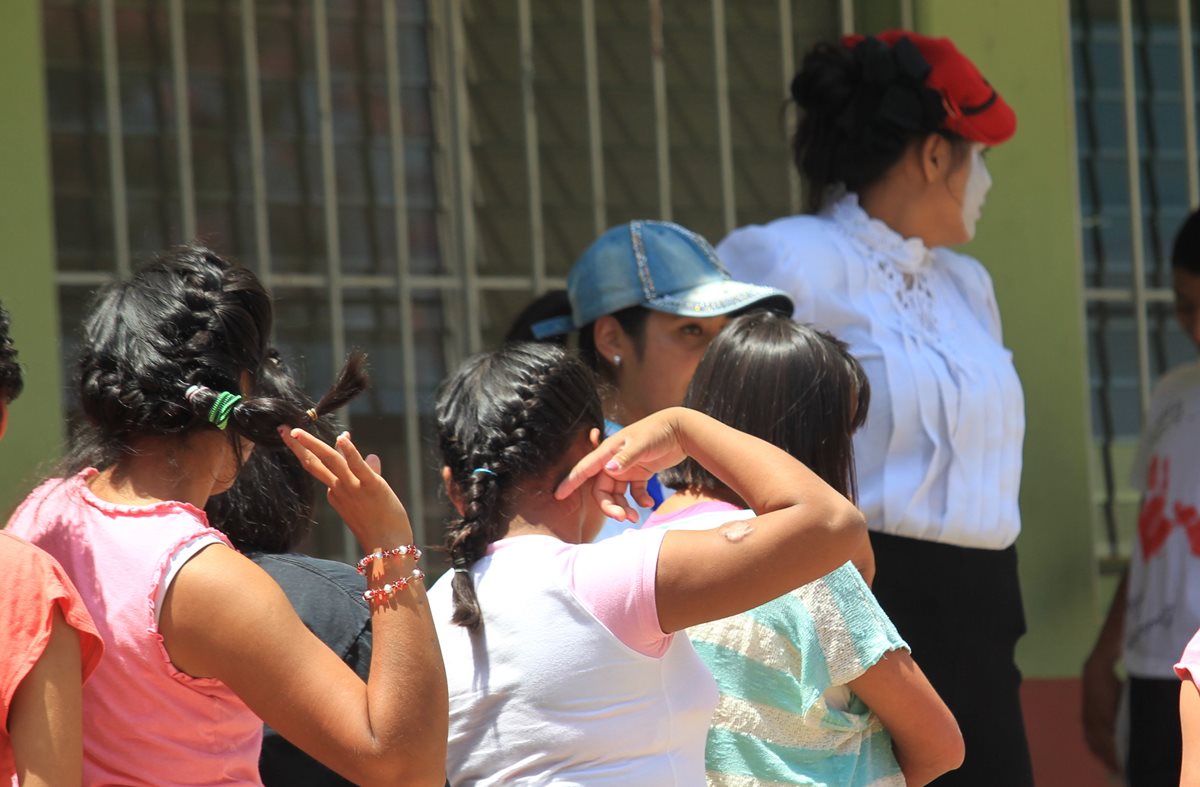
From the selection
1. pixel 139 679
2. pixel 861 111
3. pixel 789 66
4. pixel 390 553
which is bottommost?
pixel 139 679

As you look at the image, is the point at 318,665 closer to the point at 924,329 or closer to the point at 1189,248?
the point at 924,329

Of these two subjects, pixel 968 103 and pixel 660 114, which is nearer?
pixel 968 103

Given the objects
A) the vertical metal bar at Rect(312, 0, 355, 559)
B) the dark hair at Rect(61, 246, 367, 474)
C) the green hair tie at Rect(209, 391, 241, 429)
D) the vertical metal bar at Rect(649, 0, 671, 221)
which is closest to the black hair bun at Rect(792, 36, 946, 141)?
the vertical metal bar at Rect(649, 0, 671, 221)

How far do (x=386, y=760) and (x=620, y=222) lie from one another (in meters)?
2.60

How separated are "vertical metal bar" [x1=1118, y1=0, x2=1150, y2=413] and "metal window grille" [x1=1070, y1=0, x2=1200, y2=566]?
4cm

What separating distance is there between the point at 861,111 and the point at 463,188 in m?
0.98

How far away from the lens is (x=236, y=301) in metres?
1.73

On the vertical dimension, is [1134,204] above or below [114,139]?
below

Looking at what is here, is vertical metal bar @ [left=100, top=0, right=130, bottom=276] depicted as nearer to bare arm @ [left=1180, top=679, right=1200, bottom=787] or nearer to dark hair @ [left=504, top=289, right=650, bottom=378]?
dark hair @ [left=504, top=289, right=650, bottom=378]

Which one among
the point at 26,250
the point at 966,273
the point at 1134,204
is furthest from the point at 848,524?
the point at 1134,204

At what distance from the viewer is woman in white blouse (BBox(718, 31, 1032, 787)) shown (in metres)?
2.85

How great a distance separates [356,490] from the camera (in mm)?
1677

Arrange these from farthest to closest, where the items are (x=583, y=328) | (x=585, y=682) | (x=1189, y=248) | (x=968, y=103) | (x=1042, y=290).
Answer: (x=1042, y=290) → (x=1189, y=248) → (x=968, y=103) → (x=583, y=328) → (x=585, y=682)

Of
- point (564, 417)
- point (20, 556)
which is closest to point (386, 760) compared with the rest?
point (20, 556)
